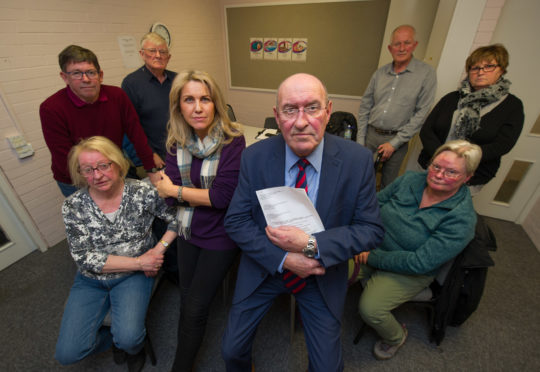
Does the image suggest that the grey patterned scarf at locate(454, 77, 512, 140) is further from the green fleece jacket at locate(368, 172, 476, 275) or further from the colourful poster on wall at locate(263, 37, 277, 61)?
the colourful poster on wall at locate(263, 37, 277, 61)

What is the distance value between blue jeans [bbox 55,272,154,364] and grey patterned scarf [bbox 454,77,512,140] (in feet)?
8.31

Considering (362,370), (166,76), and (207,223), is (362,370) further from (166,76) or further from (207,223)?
(166,76)

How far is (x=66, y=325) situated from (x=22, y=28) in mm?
2270

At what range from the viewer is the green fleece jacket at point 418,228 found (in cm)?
125

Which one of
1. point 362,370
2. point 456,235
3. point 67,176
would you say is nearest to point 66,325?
point 67,176

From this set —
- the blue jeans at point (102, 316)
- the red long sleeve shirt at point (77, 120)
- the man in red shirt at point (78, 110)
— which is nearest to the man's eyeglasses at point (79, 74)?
the man in red shirt at point (78, 110)

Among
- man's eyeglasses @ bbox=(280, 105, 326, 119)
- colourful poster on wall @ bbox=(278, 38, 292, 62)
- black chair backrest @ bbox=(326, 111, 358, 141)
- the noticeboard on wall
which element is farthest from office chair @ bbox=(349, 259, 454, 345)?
colourful poster on wall @ bbox=(278, 38, 292, 62)

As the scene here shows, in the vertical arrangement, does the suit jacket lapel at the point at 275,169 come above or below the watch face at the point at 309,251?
above

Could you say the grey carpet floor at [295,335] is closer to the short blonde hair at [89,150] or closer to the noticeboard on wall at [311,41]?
the short blonde hair at [89,150]

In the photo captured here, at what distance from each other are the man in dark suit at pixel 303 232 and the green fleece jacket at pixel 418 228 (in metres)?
0.38

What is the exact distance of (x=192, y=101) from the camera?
137cm

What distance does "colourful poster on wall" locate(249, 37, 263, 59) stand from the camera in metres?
4.08

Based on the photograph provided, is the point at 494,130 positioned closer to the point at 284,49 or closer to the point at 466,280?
the point at 466,280

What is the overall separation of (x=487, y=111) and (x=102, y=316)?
2923mm
